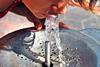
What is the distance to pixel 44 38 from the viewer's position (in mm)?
1165

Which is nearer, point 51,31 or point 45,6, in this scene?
point 45,6

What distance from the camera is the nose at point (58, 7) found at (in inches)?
40.4

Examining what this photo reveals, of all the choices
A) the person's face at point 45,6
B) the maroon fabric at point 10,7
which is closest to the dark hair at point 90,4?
the person's face at point 45,6

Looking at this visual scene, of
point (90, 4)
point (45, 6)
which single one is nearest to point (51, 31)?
point (45, 6)

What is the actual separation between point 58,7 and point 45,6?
44 mm

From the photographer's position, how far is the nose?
1.03 m

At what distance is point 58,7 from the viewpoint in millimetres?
1041

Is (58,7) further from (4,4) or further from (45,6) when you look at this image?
(4,4)

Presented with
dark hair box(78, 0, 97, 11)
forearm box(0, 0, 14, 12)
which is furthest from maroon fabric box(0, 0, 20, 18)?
dark hair box(78, 0, 97, 11)

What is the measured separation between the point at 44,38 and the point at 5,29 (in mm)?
150

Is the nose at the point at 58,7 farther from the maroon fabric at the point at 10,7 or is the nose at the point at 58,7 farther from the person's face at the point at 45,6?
the maroon fabric at the point at 10,7

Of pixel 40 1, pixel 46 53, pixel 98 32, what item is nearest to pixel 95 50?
pixel 98 32

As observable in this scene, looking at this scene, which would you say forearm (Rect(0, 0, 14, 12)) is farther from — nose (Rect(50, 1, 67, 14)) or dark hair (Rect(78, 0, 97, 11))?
dark hair (Rect(78, 0, 97, 11))

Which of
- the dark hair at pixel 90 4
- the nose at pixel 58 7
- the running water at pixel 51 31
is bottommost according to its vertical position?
the running water at pixel 51 31
